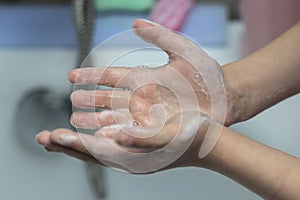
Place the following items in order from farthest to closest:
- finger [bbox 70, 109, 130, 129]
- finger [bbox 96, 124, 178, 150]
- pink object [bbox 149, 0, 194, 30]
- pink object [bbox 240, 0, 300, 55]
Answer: pink object [bbox 149, 0, 194, 30]
pink object [bbox 240, 0, 300, 55]
finger [bbox 70, 109, 130, 129]
finger [bbox 96, 124, 178, 150]

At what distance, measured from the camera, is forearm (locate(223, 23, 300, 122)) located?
2.71 feet

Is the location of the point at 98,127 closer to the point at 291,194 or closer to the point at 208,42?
the point at 291,194

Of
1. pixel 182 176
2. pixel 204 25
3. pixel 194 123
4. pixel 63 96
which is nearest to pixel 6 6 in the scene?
pixel 63 96

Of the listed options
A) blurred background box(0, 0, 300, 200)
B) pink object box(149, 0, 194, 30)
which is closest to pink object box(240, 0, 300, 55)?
blurred background box(0, 0, 300, 200)

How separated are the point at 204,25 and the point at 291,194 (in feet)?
2.72

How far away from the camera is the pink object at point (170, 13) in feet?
4.55

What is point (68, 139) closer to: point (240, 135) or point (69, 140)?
point (69, 140)

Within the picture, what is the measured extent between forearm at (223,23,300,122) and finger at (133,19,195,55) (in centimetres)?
8

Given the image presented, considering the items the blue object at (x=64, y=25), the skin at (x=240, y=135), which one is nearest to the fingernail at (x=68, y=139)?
the skin at (x=240, y=135)

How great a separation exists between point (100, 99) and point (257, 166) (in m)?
0.23

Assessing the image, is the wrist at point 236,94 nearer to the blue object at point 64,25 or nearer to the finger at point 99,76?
the finger at point 99,76

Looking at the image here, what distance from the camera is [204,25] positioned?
4.71 feet

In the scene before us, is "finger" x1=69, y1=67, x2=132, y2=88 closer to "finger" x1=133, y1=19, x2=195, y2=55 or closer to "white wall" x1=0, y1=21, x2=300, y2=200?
"finger" x1=133, y1=19, x2=195, y2=55

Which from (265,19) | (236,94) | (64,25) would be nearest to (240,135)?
(236,94)
